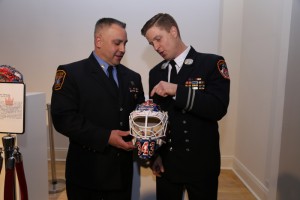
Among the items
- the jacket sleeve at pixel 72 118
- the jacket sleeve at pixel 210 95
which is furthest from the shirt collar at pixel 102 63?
the jacket sleeve at pixel 210 95

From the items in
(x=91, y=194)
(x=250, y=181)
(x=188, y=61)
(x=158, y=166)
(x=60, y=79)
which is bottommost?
(x=250, y=181)

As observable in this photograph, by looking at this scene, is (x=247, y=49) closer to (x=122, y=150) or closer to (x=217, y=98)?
(x=217, y=98)

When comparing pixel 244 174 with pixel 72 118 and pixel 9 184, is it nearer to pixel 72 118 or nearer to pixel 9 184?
pixel 72 118

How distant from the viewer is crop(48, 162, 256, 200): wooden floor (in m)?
2.77

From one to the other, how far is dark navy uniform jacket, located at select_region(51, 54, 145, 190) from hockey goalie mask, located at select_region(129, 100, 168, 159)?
0.19 metres

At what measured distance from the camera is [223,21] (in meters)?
3.32

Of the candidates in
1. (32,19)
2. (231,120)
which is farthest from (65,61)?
(231,120)

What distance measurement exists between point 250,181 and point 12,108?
8.78ft

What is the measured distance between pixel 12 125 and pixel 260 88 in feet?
7.94

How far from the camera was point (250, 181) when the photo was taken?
296 centimetres

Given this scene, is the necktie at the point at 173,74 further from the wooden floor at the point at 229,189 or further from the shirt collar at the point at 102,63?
the wooden floor at the point at 229,189

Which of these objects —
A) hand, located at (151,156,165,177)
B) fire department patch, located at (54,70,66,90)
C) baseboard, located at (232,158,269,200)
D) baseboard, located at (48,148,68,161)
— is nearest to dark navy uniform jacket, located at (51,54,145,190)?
fire department patch, located at (54,70,66,90)

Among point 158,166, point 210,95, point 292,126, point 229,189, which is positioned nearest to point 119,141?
point 158,166

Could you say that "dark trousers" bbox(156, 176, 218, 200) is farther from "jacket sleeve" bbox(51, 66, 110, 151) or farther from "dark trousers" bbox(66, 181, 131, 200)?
"jacket sleeve" bbox(51, 66, 110, 151)
